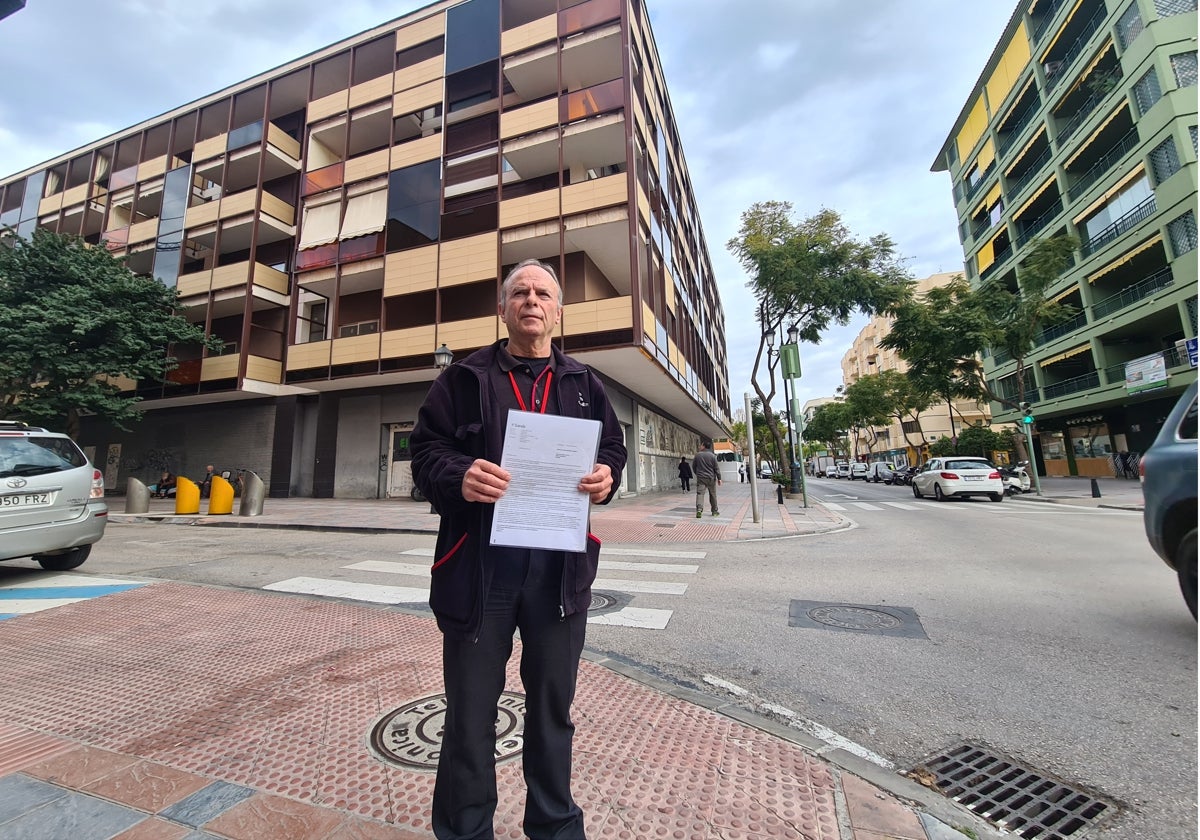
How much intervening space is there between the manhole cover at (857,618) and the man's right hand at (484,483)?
3.74 m

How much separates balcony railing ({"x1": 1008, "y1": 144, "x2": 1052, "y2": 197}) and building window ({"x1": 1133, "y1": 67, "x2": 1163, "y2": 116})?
6.49 meters

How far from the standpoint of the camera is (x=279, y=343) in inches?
805

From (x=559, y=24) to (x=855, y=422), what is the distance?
4547 cm

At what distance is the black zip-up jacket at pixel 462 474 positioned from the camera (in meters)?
1.50

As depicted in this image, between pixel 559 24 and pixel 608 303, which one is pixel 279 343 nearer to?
pixel 608 303

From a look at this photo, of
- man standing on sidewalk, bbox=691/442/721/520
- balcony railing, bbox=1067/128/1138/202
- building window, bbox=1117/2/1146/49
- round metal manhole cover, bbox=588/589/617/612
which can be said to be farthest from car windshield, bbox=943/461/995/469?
building window, bbox=1117/2/1146/49

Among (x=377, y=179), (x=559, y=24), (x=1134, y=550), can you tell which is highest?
(x=559, y=24)

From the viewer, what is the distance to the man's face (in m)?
1.75

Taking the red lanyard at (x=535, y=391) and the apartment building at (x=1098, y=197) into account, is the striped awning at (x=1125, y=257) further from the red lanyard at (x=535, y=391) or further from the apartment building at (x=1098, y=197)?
the red lanyard at (x=535, y=391)

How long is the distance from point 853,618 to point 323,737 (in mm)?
4090

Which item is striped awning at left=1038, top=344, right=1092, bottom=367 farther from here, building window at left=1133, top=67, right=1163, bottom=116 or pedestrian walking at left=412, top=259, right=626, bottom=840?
pedestrian walking at left=412, top=259, right=626, bottom=840

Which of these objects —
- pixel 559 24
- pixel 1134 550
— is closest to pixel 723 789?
pixel 1134 550

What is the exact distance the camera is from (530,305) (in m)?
1.76

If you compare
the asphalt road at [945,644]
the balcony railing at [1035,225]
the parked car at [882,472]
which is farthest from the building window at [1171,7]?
the asphalt road at [945,644]
